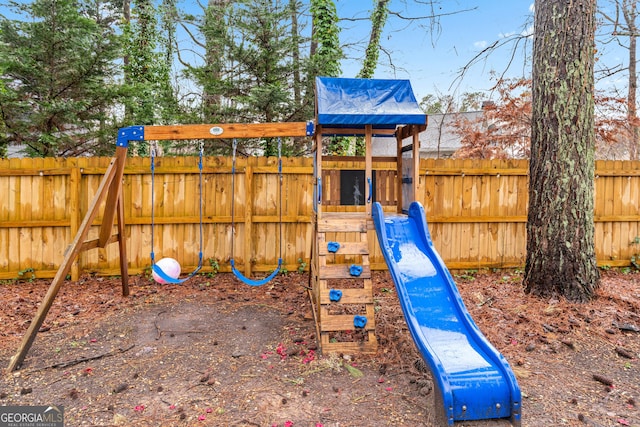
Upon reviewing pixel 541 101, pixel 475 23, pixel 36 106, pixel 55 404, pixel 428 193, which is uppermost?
pixel 475 23

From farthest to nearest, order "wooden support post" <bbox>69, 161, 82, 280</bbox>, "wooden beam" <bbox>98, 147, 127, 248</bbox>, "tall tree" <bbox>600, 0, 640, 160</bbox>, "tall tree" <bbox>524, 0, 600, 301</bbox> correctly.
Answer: "tall tree" <bbox>600, 0, 640, 160</bbox>
"wooden support post" <bbox>69, 161, 82, 280</bbox>
"wooden beam" <bbox>98, 147, 127, 248</bbox>
"tall tree" <bbox>524, 0, 600, 301</bbox>

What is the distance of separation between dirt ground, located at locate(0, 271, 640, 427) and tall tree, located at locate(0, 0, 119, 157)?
3102 millimetres

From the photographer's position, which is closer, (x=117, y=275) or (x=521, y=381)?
(x=521, y=381)

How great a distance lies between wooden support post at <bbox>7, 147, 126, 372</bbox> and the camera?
3.00 m

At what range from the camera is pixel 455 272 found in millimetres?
5691

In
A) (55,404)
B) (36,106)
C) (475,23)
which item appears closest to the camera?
(55,404)

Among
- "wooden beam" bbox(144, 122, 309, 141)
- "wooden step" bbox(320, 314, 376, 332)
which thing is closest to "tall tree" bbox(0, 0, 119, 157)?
"wooden beam" bbox(144, 122, 309, 141)

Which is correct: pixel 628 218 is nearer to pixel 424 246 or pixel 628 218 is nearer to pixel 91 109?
pixel 424 246

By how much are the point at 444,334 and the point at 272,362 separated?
134 cm

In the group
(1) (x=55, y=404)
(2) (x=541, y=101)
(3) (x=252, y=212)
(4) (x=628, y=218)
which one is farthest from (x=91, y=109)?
(4) (x=628, y=218)

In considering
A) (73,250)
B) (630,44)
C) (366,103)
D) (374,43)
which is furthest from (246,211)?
(630,44)

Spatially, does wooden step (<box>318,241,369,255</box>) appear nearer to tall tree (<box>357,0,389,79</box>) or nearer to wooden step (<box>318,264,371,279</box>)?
wooden step (<box>318,264,371,279</box>)

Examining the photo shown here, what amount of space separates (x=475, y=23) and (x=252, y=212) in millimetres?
6468

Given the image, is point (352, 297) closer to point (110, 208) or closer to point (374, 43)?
point (110, 208)
